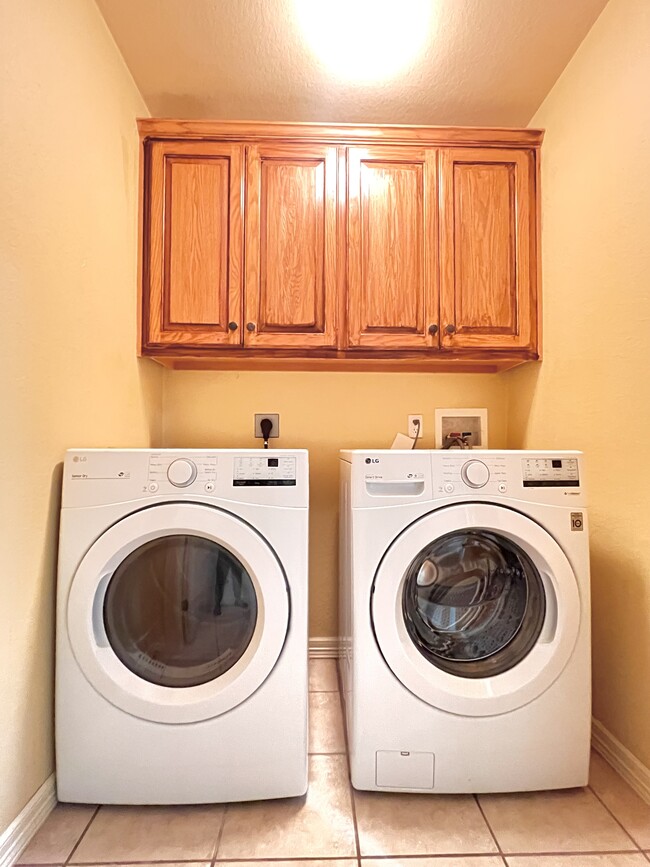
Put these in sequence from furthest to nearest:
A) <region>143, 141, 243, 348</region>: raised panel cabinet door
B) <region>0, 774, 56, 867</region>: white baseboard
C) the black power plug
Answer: the black power plug → <region>143, 141, 243, 348</region>: raised panel cabinet door → <region>0, 774, 56, 867</region>: white baseboard

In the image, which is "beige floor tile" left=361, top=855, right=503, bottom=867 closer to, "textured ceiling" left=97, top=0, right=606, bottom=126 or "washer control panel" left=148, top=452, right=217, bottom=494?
"washer control panel" left=148, top=452, right=217, bottom=494

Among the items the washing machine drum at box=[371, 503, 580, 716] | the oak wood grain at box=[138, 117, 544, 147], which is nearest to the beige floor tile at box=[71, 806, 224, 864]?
the washing machine drum at box=[371, 503, 580, 716]

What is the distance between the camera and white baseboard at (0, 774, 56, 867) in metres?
1.07

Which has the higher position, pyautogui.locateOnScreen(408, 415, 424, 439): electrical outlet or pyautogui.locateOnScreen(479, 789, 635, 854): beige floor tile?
pyautogui.locateOnScreen(408, 415, 424, 439): electrical outlet

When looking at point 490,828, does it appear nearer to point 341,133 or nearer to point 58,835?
point 58,835

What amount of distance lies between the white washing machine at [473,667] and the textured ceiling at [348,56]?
1.33 m

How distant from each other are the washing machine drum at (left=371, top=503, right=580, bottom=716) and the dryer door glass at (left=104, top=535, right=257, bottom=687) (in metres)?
0.39

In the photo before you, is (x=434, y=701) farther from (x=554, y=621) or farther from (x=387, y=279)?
(x=387, y=279)

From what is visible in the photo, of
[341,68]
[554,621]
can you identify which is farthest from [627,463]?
[341,68]

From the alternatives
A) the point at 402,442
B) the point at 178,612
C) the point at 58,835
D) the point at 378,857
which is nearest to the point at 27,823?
the point at 58,835

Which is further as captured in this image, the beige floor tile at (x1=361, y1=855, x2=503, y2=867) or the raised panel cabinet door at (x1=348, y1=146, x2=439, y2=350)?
the raised panel cabinet door at (x1=348, y1=146, x2=439, y2=350)

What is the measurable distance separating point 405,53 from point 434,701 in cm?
198

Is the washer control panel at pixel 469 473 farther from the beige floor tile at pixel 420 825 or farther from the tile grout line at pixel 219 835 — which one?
the tile grout line at pixel 219 835

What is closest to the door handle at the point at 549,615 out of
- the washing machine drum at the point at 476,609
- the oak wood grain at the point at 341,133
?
the washing machine drum at the point at 476,609
